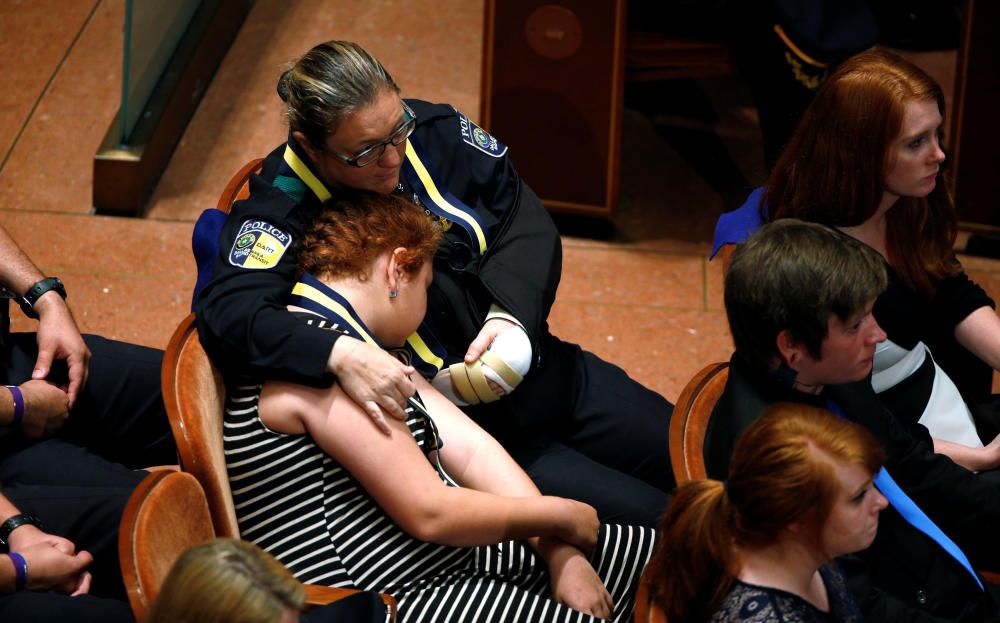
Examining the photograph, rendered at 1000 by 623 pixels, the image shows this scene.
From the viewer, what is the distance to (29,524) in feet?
6.66

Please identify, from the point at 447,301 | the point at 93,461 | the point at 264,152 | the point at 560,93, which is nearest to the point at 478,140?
the point at 447,301

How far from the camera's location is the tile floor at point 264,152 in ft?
11.6

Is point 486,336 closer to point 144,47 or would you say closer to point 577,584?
point 577,584

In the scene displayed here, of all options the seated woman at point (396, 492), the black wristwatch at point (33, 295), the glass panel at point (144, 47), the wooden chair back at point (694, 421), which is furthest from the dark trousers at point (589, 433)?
the glass panel at point (144, 47)

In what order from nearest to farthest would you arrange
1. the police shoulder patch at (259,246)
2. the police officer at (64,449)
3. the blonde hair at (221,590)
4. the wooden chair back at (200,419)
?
the blonde hair at (221,590)
the wooden chair back at (200,419)
the police officer at (64,449)
the police shoulder patch at (259,246)

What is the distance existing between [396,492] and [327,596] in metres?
0.20

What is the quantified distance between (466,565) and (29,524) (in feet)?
2.48

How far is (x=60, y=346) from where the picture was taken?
7.84 feet

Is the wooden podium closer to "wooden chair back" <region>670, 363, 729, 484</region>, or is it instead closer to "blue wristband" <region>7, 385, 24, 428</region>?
"wooden chair back" <region>670, 363, 729, 484</region>

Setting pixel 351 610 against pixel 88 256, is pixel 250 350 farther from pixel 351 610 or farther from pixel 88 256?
pixel 88 256

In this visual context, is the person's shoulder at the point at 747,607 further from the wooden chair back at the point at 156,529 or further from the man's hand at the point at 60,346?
the man's hand at the point at 60,346

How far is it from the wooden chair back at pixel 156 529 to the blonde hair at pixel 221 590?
8.9 inches

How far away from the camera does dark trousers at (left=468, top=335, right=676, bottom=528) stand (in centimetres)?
231

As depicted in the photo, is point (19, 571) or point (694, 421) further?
point (694, 421)
